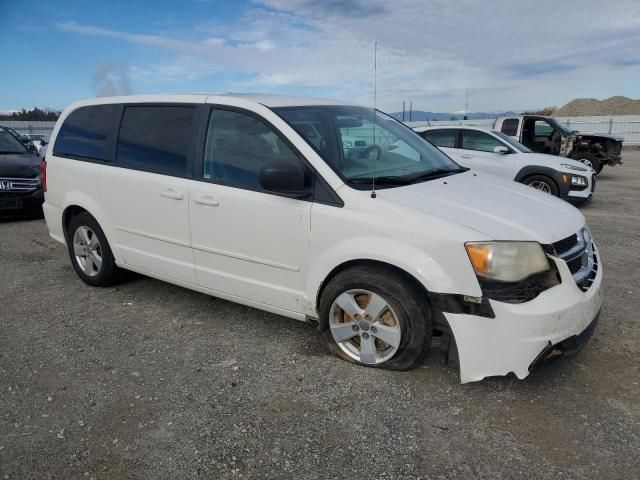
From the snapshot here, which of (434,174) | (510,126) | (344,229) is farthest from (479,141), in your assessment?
(344,229)

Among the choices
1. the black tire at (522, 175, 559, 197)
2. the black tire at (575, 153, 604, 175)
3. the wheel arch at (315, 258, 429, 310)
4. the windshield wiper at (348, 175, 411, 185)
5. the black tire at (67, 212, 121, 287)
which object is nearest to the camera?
the wheel arch at (315, 258, 429, 310)

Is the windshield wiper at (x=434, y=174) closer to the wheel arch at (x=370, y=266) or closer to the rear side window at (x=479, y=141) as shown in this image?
the wheel arch at (x=370, y=266)

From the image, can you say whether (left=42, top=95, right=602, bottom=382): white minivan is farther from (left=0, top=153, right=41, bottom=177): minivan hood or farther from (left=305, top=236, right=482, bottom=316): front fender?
(left=0, top=153, right=41, bottom=177): minivan hood

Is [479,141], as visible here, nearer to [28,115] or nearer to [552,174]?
[552,174]

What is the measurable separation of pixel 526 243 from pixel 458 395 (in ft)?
3.18

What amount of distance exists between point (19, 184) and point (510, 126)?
35.0 ft

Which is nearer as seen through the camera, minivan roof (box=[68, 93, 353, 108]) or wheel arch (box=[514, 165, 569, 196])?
minivan roof (box=[68, 93, 353, 108])

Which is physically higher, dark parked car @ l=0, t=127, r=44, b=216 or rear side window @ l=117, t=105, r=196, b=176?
rear side window @ l=117, t=105, r=196, b=176

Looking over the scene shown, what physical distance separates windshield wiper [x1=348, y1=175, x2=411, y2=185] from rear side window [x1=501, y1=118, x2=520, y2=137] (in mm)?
10230

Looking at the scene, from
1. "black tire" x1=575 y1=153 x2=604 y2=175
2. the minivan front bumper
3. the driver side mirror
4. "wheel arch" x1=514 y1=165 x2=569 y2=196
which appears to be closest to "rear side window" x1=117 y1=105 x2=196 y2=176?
the driver side mirror

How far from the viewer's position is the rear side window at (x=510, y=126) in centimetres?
1264

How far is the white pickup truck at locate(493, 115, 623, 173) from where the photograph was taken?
41.7ft

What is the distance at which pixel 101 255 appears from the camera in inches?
188

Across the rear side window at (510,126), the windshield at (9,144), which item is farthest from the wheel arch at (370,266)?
the rear side window at (510,126)
